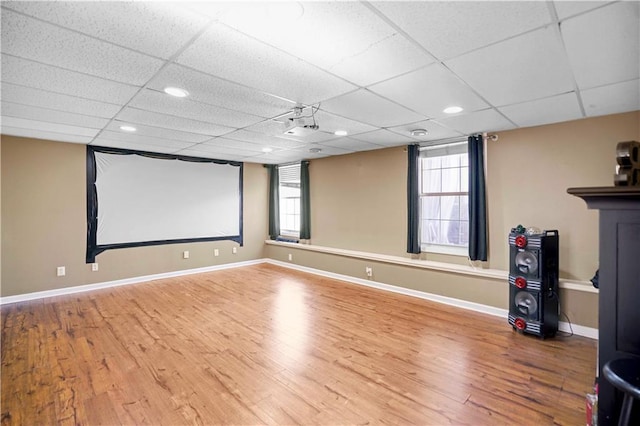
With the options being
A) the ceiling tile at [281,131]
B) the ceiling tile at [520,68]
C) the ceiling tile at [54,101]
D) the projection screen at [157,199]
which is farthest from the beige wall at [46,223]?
the ceiling tile at [520,68]

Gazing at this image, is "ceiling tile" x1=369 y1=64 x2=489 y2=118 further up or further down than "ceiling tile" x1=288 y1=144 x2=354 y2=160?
further down

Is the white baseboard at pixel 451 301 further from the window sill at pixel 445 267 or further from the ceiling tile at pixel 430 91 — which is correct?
the ceiling tile at pixel 430 91

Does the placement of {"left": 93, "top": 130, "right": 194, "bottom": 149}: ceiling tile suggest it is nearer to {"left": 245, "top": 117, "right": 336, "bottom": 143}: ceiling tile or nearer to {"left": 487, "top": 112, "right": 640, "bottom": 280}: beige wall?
{"left": 245, "top": 117, "right": 336, "bottom": 143}: ceiling tile

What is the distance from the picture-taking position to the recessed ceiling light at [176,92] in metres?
2.53

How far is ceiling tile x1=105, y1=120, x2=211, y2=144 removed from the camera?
12.0 feet

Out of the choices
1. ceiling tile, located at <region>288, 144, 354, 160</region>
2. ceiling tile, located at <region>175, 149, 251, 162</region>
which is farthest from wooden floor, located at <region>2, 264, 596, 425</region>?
ceiling tile, located at <region>175, 149, 251, 162</region>

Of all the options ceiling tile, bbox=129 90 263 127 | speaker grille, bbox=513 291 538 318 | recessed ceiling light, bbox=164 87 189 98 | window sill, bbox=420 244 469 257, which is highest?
ceiling tile, bbox=129 90 263 127

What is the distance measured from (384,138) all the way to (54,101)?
12.6 feet

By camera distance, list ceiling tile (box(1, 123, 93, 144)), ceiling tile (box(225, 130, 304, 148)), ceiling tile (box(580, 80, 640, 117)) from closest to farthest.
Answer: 1. ceiling tile (box(580, 80, 640, 117))
2. ceiling tile (box(1, 123, 93, 144))
3. ceiling tile (box(225, 130, 304, 148))

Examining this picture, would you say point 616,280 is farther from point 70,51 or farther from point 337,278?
point 337,278

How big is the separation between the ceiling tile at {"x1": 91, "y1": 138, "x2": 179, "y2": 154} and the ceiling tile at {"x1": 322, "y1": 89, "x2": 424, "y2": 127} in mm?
3449

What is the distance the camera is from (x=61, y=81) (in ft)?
7.72

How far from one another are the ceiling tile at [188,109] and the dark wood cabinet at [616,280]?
299cm

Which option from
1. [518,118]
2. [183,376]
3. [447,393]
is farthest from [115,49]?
[518,118]
